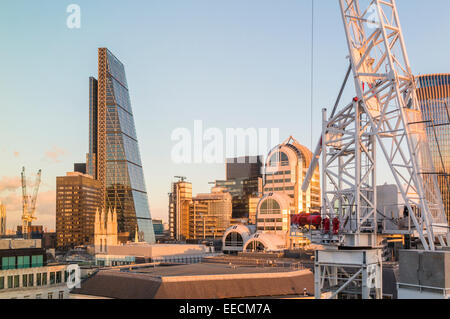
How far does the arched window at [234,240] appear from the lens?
4729 inches

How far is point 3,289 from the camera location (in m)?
60.6

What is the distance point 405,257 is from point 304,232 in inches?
349

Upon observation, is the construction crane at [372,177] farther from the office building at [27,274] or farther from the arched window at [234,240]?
the arched window at [234,240]

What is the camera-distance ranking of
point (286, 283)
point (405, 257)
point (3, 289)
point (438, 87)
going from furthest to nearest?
point (438, 87)
point (3, 289)
point (286, 283)
point (405, 257)

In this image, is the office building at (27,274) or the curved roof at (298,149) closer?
the office building at (27,274)

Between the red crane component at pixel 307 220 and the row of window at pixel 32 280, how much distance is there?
47.3m

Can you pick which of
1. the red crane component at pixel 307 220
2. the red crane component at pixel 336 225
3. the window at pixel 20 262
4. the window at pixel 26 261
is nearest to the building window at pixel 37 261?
the window at pixel 26 261

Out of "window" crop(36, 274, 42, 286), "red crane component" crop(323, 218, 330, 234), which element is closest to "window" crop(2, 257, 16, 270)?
"window" crop(36, 274, 42, 286)

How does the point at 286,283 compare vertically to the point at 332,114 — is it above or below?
below

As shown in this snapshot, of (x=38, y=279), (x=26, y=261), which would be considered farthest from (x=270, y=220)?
(x=26, y=261)

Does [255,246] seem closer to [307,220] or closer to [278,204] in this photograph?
[278,204]

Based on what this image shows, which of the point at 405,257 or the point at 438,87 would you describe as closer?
the point at 405,257
